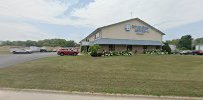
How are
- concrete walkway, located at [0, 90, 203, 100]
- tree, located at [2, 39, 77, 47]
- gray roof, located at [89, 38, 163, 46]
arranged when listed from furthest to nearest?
tree, located at [2, 39, 77, 47] < gray roof, located at [89, 38, 163, 46] < concrete walkway, located at [0, 90, 203, 100]

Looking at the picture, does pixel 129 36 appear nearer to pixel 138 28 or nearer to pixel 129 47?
pixel 129 47

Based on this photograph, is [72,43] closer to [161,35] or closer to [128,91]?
[161,35]

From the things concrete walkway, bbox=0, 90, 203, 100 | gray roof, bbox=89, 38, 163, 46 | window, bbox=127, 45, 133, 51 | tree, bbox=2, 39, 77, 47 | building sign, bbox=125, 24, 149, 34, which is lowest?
concrete walkway, bbox=0, 90, 203, 100

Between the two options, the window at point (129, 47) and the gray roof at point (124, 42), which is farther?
the window at point (129, 47)

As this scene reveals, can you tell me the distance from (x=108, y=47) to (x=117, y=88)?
2806 cm

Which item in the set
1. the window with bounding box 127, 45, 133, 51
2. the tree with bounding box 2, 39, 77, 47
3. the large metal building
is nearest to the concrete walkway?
the large metal building

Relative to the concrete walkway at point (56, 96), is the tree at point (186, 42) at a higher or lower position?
higher

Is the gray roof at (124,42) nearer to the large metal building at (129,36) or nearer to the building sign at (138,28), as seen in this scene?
the large metal building at (129,36)

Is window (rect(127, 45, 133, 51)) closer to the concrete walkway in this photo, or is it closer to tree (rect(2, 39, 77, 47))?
the concrete walkway

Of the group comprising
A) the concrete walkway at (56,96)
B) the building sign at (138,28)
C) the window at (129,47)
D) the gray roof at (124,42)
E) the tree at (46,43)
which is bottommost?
the concrete walkway at (56,96)

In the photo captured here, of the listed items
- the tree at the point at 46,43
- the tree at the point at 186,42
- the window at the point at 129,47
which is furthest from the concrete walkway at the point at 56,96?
the tree at the point at 46,43

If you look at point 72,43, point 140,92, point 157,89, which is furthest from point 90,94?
point 72,43

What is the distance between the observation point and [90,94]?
6.79m

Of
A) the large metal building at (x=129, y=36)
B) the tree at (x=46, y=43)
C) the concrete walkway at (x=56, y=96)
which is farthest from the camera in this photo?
the tree at (x=46, y=43)
